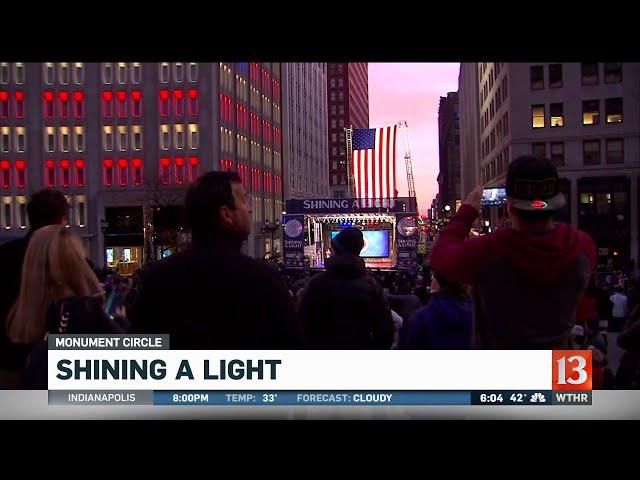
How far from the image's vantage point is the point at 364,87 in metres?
162

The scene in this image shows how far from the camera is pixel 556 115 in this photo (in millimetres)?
25453

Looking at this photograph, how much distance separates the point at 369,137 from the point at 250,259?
20.2m

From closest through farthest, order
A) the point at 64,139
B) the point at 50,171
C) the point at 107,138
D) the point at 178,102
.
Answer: the point at 50,171 → the point at 64,139 → the point at 107,138 → the point at 178,102

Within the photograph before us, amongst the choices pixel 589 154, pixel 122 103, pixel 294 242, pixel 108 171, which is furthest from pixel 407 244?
pixel 122 103

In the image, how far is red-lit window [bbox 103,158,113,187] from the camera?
28.0 meters

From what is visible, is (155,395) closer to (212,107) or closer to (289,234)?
(289,234)

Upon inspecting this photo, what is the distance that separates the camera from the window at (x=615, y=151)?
82.7 feet

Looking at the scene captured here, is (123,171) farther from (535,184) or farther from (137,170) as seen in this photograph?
(535,184)

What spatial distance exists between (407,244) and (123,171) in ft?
64.1

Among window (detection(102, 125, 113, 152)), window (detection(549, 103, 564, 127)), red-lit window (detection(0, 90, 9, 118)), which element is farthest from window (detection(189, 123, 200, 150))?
window (detection(549, 103, 564, 127))

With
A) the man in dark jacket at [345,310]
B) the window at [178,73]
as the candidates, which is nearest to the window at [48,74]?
the man in dark jacket at [345,310]

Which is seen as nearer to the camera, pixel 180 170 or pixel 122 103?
pixel 122 103
